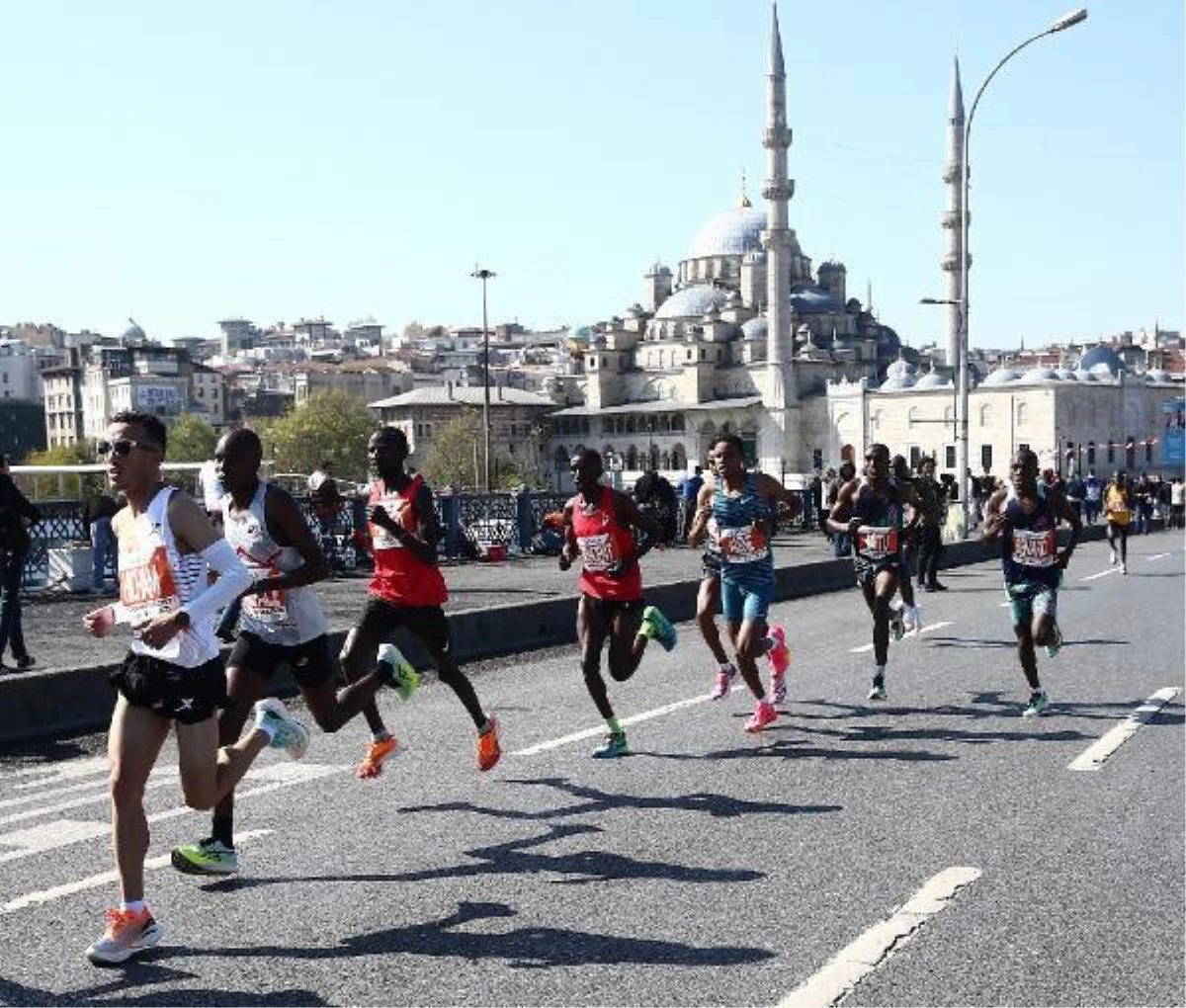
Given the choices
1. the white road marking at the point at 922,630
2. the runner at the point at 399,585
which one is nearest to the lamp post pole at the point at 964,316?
the white road marking at the point at 922,630

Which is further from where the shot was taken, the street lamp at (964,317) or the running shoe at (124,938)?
the street lamp at (964,317)

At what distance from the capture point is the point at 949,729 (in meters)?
9.52

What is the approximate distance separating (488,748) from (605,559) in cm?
144

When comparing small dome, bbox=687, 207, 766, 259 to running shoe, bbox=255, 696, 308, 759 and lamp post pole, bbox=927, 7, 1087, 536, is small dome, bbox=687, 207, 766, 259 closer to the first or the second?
lamp post pole, bbox=927, 7, 1087, 536

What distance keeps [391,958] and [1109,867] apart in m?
2.84

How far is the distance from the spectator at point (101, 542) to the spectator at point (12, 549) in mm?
8127

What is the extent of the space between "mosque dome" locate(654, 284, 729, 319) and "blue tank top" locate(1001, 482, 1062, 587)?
128 meters

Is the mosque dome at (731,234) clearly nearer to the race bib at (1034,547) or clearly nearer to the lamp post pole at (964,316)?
the lamp post pole at (964,316)

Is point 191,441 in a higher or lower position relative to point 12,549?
lower

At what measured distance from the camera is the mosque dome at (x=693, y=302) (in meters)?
138

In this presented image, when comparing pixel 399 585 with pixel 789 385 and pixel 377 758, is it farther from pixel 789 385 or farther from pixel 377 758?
pixel 789 385

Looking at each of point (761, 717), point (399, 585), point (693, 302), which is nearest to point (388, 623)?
point (399, 585)

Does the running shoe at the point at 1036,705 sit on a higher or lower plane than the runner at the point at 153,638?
lower

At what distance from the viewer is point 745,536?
31.9 feet
